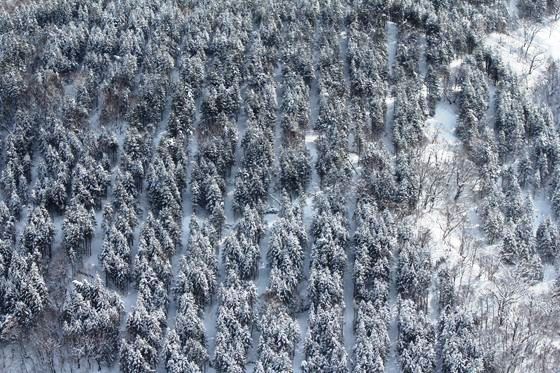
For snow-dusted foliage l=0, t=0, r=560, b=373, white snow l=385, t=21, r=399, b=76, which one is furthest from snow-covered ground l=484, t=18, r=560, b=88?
white snow l=385, t=21, r=399, b=76

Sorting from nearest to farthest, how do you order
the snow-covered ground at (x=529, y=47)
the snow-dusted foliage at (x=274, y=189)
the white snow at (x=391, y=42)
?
the snow-dusted foliage at (x=274, y=189) < the white snow at (x=391, y=42) < the snow-covered ground at (x=529, y=47)

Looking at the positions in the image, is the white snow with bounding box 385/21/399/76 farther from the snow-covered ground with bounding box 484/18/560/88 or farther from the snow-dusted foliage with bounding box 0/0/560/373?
the snow-covered ground with bounding box 484/18/560/88

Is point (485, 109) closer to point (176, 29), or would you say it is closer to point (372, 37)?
point (372, 37)

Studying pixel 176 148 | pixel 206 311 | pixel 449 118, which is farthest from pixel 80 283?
pixel 449 118

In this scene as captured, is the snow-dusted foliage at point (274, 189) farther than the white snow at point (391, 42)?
No

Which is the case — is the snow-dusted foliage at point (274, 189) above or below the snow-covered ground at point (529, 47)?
below

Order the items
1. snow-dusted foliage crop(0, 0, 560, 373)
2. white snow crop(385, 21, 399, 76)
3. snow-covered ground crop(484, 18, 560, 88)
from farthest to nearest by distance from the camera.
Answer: snow-covered ground crop(484, 18, 560, 88) < white snow crop(385, 21, 399, 76) < snow-dusted foliage crop(0, 0, 560, 373)

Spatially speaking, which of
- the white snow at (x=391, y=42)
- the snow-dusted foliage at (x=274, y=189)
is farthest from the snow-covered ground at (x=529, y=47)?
the white snow at (x=391, y=42)

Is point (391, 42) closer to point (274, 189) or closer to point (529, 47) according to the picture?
point (529, 47)

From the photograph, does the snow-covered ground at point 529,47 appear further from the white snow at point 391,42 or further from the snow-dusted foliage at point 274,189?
the white snow at point 391,42

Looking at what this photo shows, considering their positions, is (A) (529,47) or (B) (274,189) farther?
(A) (529,47)

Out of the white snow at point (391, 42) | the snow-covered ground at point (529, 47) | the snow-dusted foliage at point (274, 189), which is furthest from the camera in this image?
the snow-covered ground at point (529, 47)

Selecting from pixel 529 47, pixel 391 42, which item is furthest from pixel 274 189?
pixel 529 47
